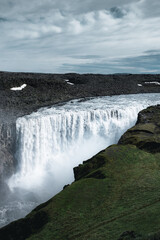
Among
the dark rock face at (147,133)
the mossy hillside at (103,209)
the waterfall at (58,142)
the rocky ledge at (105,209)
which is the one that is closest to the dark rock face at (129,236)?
the rocky ledge at (105,209)

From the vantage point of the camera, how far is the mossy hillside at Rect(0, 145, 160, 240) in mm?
8914

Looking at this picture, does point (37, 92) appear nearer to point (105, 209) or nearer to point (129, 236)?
point (105, 209)

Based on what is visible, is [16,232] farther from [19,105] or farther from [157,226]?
[19,105]

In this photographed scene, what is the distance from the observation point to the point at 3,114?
3147 cm

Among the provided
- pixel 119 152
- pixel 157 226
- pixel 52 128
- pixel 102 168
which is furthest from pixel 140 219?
pixel 52 128

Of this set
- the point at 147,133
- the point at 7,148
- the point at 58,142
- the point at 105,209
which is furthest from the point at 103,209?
the point at 58,142

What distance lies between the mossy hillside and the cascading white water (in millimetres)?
12756

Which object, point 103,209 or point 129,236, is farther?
point 103,209

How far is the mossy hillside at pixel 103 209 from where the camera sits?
891 cm

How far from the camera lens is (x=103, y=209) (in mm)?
10219

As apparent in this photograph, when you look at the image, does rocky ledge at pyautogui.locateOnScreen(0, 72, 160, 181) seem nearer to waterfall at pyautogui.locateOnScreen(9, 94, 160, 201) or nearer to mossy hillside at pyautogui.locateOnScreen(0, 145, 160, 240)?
waterfall at pyautogui.locateOnScreen(9, 94, 160, 201)

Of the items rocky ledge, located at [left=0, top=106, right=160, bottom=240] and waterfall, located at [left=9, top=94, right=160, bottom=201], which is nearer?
rocky ledge, located at [left=0, top=106, right=160, bottom=240]

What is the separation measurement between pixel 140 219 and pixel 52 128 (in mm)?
21756

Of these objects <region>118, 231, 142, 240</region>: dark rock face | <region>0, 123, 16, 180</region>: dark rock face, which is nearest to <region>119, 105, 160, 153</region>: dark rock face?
<region>118, 231, 142, 240</region>: dark rock face
